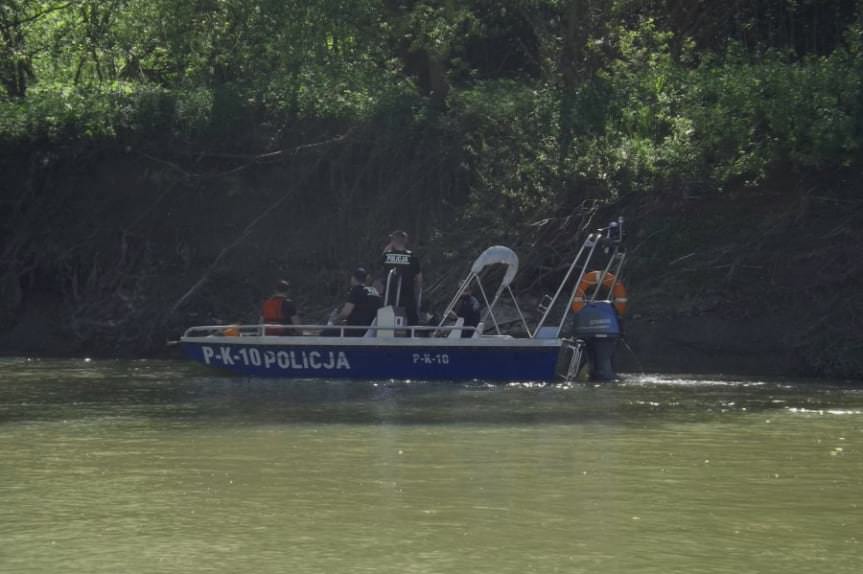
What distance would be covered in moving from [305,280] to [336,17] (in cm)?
494

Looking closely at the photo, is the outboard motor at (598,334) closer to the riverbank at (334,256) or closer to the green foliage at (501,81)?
the riverbank at (334,256)

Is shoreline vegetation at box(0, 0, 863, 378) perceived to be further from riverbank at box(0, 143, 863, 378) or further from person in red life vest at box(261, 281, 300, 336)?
person in red life vest at box(261, 281, 300, 336)

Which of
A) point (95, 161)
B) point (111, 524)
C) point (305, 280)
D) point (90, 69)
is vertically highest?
point (90, 69)

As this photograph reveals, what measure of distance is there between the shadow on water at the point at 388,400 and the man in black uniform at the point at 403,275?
1336 mm

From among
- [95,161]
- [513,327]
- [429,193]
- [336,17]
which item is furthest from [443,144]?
[95,161]

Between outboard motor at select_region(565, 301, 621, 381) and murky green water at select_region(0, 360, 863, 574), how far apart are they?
1.59 m

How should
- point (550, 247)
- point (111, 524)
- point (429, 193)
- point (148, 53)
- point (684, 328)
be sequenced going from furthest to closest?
point (148, 53)
point (429, 193)
point (550, 247)
point (684, 328)
point (111, 524)

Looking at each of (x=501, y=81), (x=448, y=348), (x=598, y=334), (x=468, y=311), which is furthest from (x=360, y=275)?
(x=501, y=81)

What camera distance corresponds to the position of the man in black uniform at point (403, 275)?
21328 millimetres

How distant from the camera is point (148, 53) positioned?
3459 centimetres

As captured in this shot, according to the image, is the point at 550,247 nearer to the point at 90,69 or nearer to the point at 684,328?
the point at 684,328

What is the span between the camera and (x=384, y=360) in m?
20.9

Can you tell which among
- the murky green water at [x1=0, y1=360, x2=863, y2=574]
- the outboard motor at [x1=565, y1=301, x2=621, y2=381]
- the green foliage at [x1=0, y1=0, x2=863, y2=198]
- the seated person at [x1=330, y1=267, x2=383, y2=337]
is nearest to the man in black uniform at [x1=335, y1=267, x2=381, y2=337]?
the seated person at [x1=330, y1=267, x2=383, y2=337]

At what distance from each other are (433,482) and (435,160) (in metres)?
17.7
